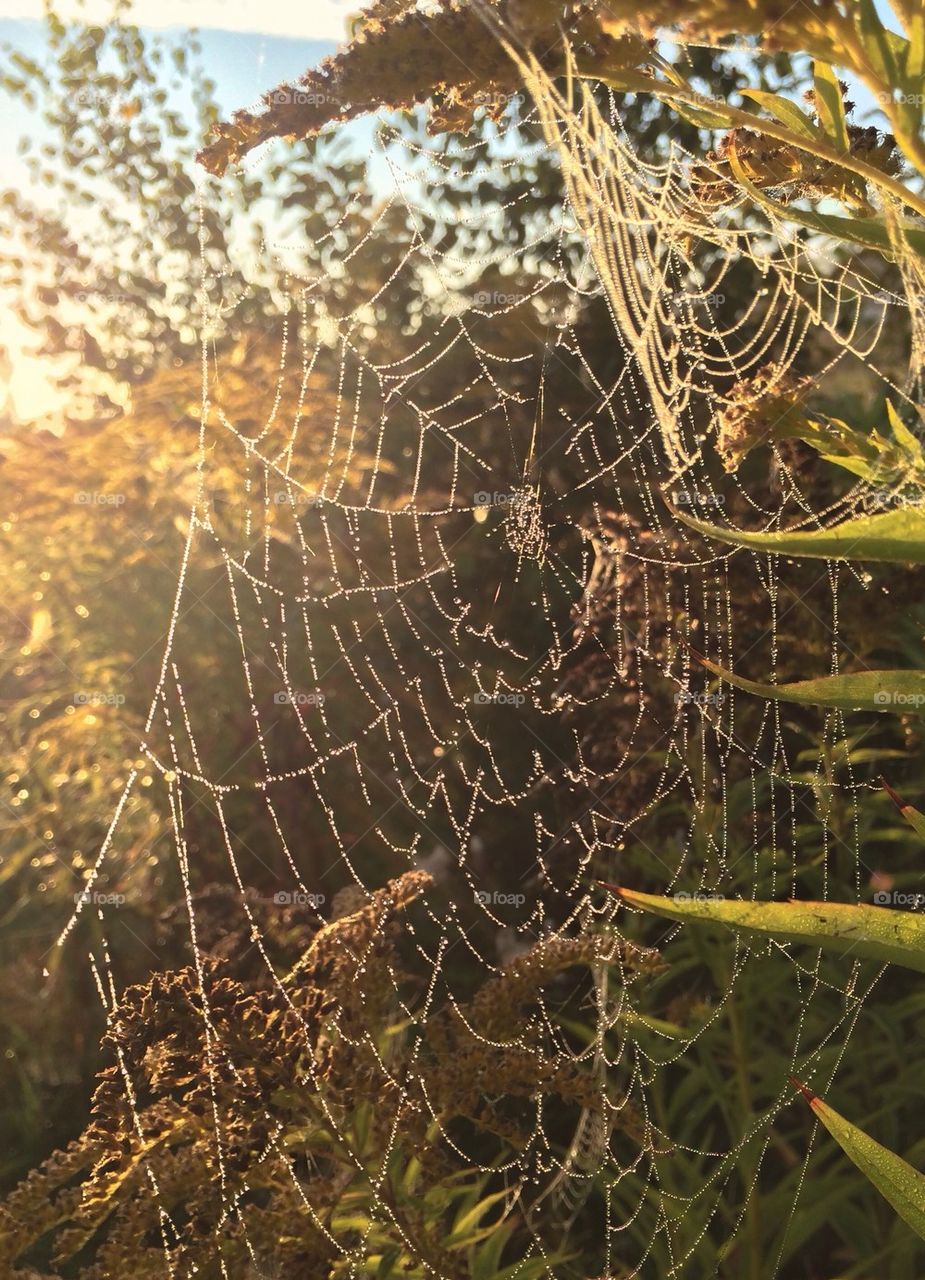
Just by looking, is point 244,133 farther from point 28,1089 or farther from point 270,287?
point 270,287
